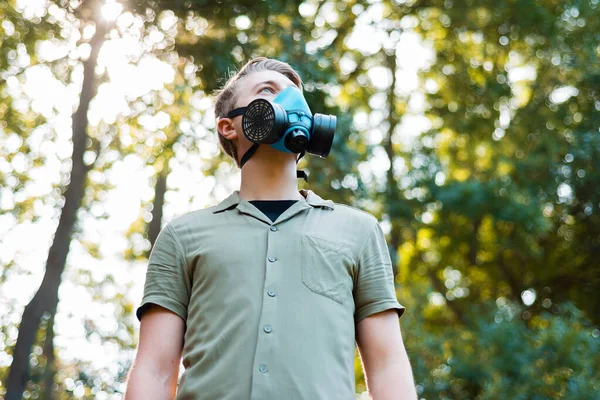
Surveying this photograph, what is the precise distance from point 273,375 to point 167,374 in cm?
44

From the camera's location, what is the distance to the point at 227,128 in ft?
10.9

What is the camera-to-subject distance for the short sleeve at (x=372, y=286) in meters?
2.79

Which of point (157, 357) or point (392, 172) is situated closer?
point (157, 357)

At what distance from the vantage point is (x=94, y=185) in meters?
18.8

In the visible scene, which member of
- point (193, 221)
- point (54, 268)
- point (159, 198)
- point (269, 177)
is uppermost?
point (269, 177)

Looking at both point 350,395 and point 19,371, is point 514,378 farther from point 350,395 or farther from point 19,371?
point 350,395

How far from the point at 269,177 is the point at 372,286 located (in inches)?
23.2

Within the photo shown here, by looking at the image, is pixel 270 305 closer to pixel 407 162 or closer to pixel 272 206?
pixel 272 206

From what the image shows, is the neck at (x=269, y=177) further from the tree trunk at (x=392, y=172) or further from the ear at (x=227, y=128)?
the tree trunk at (x=392, y=172)

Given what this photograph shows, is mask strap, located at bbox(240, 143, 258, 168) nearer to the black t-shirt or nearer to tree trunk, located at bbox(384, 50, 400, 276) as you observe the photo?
the black t-shirt

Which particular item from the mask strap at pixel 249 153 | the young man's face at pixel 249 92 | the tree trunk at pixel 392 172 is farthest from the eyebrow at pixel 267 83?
the tree trunk at pixel 392 172

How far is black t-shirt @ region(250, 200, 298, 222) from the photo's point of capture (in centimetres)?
298

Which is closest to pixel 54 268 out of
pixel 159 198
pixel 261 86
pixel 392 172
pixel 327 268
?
pixel 159 198

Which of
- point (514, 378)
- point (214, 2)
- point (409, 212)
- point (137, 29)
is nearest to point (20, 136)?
point (137, 29)
